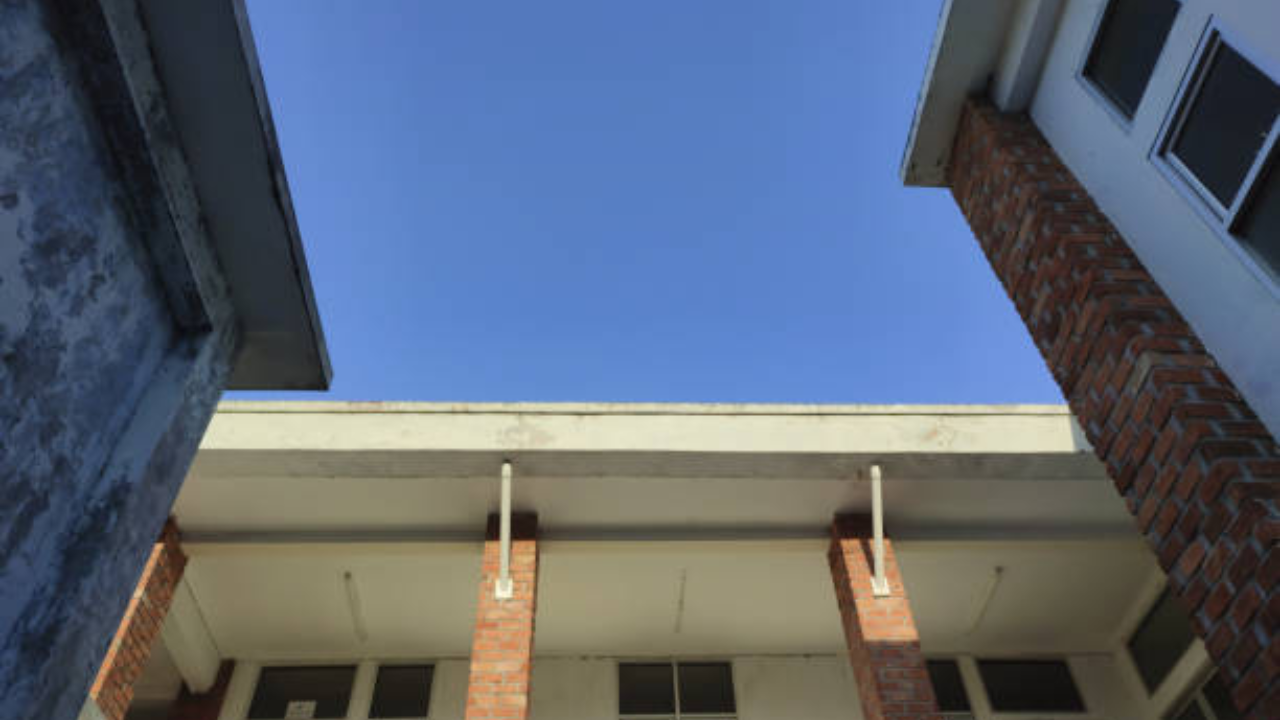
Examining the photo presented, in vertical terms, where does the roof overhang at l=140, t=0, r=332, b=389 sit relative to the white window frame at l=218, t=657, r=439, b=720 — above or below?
below

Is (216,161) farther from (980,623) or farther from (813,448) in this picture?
(980,623)

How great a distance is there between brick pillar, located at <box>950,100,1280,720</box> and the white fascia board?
610mm

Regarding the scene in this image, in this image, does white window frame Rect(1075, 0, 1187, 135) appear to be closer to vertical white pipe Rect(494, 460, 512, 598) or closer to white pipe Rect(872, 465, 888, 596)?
white pipe Rect(872, 465, 888, 596)

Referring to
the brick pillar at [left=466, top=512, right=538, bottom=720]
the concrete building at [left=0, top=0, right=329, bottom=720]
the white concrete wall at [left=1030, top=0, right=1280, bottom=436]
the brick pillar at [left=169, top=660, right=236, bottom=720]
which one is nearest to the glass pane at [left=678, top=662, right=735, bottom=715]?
the brick pillar at [left=466, top=512, right=538, bottom=720]

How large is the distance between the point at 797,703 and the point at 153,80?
9813mm

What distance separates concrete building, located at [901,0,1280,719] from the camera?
3.00 metres

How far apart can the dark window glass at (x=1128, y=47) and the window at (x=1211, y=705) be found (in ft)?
24.8

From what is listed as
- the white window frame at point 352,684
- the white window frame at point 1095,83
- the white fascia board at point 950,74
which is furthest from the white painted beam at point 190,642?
the white window frame at point 1095,83

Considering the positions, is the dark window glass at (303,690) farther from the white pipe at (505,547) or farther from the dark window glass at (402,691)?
the white pipe at (505,547)

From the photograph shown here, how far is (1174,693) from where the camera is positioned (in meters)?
9.57

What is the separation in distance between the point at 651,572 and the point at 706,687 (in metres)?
1.86

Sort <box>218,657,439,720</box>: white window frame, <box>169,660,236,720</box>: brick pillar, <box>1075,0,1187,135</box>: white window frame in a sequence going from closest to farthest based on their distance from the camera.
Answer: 1. <box>1075,0,1187,135</box>: white window frame
2. <box>169,660,236,720</box>: brick pillar
3. <box>218,657,439,720</box>: white window frame

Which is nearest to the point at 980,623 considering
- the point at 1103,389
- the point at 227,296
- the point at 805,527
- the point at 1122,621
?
the point at 1122,621

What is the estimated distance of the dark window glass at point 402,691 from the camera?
32.8 feet
